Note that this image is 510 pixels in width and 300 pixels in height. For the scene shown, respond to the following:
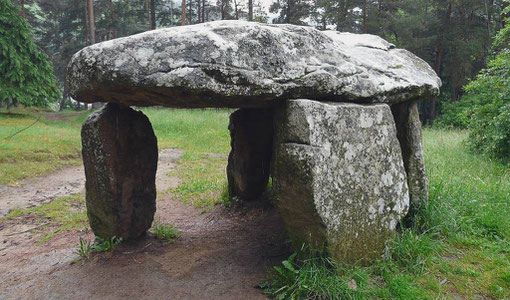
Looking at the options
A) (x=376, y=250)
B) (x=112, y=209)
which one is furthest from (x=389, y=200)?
(x=112, y=209)

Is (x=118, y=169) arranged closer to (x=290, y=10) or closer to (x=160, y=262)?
(x=160, y=262)

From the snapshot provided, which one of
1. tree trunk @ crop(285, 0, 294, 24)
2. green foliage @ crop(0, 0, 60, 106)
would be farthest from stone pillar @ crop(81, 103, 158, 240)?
tree trunk @ crop(285, 0, 294, 24)

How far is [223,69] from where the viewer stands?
2799mm

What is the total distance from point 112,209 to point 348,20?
24141 millimetres

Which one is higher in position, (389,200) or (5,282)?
(389,200)

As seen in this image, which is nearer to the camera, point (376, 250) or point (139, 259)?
point (376, 250)

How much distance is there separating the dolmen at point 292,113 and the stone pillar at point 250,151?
62.7 inches

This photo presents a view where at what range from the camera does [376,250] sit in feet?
10.7

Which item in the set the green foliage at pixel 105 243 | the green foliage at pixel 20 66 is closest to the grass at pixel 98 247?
the green foliage at pixel 105 243

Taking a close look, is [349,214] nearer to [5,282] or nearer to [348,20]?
[5,282]

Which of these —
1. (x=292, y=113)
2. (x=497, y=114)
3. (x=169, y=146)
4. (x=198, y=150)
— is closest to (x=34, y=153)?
(x=169, y=146)

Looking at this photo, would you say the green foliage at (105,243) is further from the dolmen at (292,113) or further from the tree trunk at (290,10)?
the tree trunk at (290,10)

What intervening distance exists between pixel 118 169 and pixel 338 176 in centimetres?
231

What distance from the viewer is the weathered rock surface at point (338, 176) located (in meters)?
2.94
